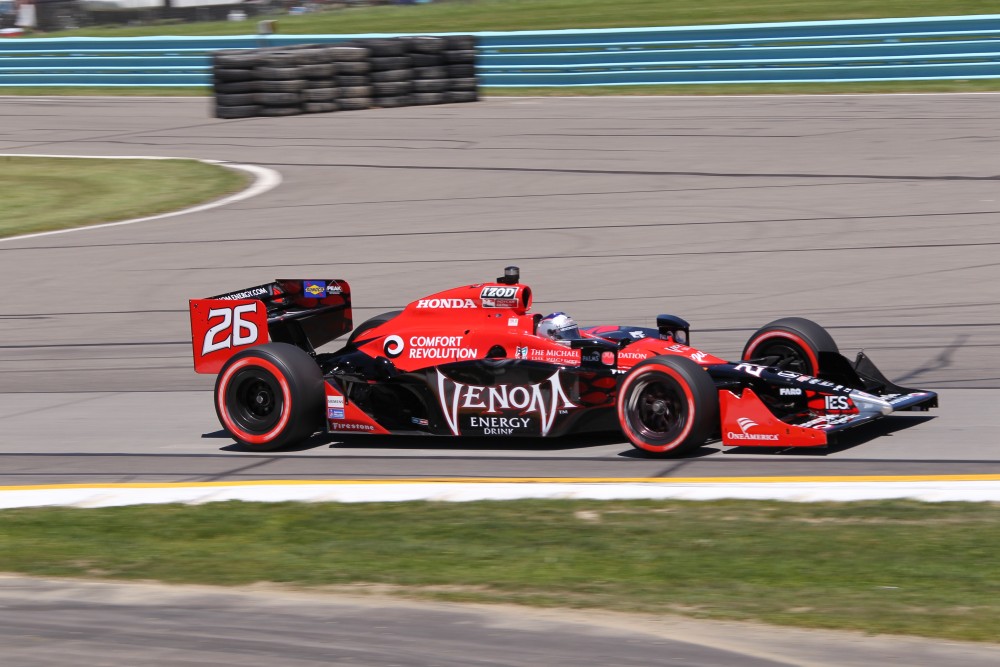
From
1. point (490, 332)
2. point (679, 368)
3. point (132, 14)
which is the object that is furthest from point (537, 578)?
point (132, 14)

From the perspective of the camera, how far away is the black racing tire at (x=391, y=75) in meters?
28.3

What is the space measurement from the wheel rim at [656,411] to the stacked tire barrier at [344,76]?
63.9 feet

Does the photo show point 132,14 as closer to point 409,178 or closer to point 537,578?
point 409,178

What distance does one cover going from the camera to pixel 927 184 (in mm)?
17781

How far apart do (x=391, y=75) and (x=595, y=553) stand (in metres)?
22.6

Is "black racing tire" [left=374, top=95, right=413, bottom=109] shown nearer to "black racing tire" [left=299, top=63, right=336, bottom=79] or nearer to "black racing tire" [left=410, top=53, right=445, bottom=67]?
"black racing tire" [left=410, top=53, right=445, bottom=67]

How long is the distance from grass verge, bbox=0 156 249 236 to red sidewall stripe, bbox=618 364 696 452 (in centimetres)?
1162

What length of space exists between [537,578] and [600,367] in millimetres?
2682

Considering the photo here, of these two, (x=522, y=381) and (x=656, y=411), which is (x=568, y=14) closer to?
(x=522, y=381)

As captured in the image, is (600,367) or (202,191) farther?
(202,191)

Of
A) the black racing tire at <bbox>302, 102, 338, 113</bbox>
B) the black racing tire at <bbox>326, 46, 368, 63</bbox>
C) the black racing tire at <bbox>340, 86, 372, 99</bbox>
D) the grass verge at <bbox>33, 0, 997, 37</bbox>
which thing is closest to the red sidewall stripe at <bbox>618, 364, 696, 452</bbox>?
the black racing tire at <bbox>326, 46, 368, 63</bbox>

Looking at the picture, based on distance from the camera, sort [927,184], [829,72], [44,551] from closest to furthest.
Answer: [44,551] → [927,184] → [829,72]

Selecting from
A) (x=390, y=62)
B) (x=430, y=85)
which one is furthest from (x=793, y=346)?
(x=430, y=85)

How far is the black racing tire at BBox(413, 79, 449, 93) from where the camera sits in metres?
28.8
